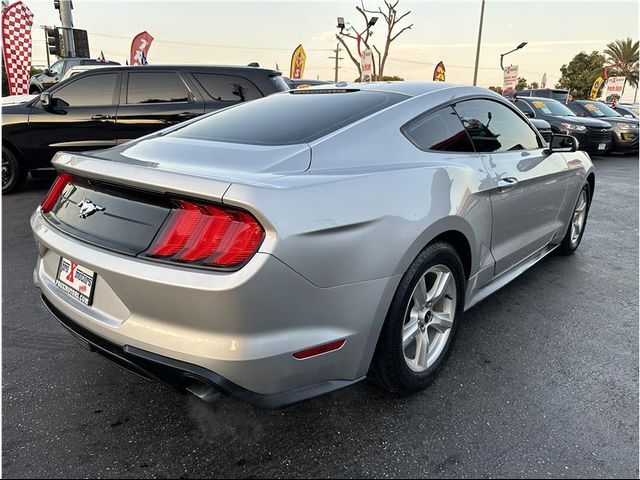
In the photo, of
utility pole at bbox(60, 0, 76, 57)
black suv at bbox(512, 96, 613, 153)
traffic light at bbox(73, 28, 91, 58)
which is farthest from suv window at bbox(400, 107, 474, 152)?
traffic light at bbox(73, 28, 91, 58)

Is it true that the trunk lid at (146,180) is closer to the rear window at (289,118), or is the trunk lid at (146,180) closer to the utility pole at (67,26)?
the rear window at (289,118)

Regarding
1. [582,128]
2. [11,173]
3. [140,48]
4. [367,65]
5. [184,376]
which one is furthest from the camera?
[367,65]

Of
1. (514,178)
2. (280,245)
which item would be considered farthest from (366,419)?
(514,178)

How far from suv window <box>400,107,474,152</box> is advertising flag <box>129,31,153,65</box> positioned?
16793 mm

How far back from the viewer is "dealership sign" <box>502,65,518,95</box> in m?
23.0

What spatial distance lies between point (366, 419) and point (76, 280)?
4.53 ft

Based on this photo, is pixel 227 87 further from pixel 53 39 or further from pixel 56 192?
pixel 53 39

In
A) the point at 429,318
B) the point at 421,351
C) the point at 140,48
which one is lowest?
the point at 421,351

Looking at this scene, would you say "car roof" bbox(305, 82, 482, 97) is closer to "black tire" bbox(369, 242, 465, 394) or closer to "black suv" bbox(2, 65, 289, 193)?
"black tire" bbox(369, 242, 465, 394)

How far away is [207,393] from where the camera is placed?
169cm

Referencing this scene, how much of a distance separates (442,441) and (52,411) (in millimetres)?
1734

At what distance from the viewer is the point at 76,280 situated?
76.0 inches

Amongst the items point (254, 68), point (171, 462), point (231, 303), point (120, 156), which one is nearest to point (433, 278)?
point (231, 303)

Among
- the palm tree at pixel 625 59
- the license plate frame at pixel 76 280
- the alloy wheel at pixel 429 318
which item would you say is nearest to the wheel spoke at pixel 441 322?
the alloy wheel at pixel 429 318
